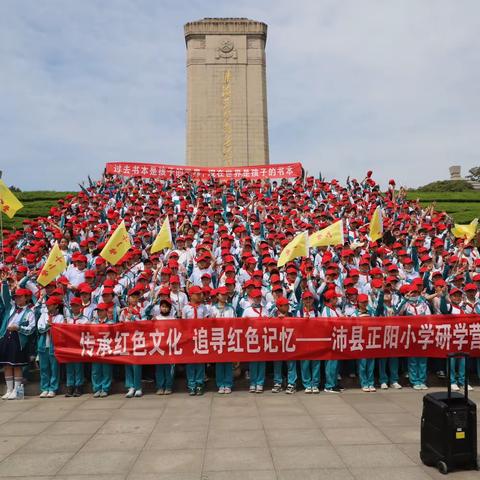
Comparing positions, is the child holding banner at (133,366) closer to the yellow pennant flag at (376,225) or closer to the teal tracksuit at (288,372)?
the teal tracksuit at (288,372)

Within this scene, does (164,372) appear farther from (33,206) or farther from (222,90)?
(222,90)

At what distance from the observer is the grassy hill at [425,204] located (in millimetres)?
22869

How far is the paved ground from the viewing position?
4.68 m

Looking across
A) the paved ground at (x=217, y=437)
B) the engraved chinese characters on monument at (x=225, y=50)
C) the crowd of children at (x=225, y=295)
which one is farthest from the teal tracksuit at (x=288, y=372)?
the engraved chinese characters on monument at (x=225, y=50)

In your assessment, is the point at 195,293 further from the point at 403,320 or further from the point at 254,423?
the point at 403,320

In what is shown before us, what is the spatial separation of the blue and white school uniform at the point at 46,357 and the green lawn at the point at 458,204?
66.1 feet

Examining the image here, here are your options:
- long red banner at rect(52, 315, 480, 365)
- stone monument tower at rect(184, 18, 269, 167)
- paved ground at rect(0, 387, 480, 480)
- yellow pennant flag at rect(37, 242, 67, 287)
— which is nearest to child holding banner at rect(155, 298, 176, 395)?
long red banner at rect(52, 315, 480, 365)

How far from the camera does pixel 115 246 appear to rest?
27.7 ft

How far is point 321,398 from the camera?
7371 millimetres

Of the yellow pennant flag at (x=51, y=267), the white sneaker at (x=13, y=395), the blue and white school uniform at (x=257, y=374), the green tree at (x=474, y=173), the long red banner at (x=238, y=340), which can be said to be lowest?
the white sneaker at (x=13, y=395)

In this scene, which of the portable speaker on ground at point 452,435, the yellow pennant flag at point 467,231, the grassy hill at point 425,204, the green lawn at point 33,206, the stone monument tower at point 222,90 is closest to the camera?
the portable speaker on ground at point 452,435

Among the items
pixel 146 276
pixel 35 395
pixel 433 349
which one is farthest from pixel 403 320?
pixel 35 395

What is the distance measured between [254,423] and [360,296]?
313 cm

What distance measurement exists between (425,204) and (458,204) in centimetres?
219
